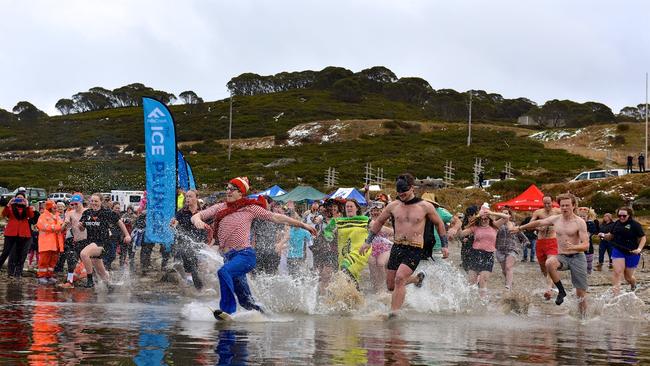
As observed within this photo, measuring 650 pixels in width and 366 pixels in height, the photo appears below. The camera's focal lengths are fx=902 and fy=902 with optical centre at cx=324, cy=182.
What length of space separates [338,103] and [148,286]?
118803 mm

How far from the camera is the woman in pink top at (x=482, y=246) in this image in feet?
46.5

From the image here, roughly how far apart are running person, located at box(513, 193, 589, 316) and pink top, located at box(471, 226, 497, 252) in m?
1.69

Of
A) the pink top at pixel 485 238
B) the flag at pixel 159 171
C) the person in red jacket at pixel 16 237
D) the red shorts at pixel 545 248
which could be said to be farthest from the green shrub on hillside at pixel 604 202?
the person in red jacket at pixel 16 237

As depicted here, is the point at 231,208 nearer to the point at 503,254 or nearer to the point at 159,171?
the point at 503,254

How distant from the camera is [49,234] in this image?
17.4 metres

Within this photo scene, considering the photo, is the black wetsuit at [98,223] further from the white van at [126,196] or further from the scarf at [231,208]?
the white van at [126,196]

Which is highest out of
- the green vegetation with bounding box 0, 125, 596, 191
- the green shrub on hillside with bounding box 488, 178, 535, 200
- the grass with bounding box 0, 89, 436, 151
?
the grass with bounding box 0, 89, 436, 151

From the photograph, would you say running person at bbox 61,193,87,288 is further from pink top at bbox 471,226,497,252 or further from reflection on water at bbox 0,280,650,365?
pink top at bbox 471,226,497,252

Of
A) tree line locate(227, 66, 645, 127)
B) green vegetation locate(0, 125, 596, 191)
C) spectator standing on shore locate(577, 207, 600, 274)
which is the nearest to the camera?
spectator standing on shore locate(577, 207, 600, 274)

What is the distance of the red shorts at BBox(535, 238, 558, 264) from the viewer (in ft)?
47.2

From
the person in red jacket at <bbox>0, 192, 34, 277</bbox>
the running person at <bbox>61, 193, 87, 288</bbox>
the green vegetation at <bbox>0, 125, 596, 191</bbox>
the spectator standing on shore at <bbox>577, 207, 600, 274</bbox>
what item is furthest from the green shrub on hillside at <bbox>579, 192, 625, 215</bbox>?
→ the running person at <bbox>61, 193, 87, 288</bbox>

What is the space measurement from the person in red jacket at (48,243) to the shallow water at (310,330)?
7.05 ft

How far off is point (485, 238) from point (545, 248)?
103cm

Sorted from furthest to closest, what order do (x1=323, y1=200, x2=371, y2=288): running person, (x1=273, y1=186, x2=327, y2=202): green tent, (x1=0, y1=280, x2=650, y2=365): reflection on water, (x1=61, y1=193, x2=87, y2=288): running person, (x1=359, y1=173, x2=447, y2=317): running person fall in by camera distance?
(x1=273, y1=186, x2=327, y2=202): green tent, (x1=61, y1=193, x2=87, y2=288): running person, (x1=323, y1=200, x2=371, y2=288): running person, (x1=359, y1=173, x2=447, y2=317): running person, (x1=0, y1=280, x2=650, y2=365): reflection on water
